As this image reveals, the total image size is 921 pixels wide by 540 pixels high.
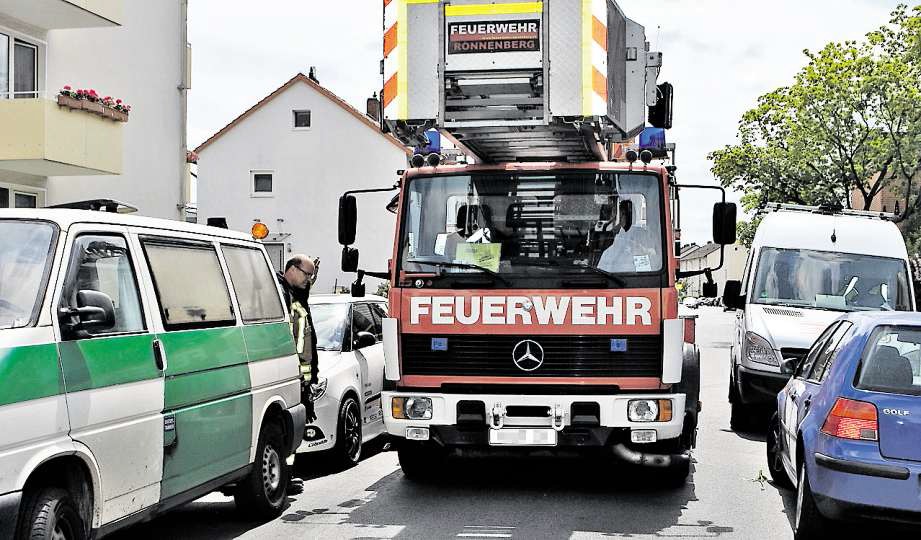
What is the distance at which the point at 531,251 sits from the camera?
864cm

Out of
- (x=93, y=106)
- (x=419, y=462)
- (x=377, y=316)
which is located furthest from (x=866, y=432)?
(x=93, y=106)

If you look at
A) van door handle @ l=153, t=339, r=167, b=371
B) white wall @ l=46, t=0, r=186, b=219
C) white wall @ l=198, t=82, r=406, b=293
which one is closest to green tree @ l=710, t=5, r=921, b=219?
white wall @ l=198, t=82, r=406, b=293

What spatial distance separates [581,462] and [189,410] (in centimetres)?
500

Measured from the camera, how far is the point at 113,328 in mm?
5832

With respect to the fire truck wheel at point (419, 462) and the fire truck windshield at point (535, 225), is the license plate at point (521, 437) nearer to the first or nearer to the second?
the fire truck wheel at point (419, 462)

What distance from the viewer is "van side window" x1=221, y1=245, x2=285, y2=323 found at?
7.61 metres

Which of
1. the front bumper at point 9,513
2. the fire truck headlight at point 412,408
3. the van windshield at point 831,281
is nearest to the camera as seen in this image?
the front bumper at point 9,513

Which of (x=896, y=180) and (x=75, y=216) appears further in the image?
(x=896, y=180)

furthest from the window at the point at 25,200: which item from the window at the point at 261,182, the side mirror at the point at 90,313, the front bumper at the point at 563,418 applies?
the window at the point at 261,182

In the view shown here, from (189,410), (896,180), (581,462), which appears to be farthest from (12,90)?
(896,180)

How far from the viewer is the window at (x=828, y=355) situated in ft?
23.2

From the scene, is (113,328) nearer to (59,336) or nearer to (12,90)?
(59,336)

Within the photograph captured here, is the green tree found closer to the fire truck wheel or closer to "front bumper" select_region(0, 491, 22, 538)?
the fire truck wheel

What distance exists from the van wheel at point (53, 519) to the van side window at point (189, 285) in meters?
1.31
